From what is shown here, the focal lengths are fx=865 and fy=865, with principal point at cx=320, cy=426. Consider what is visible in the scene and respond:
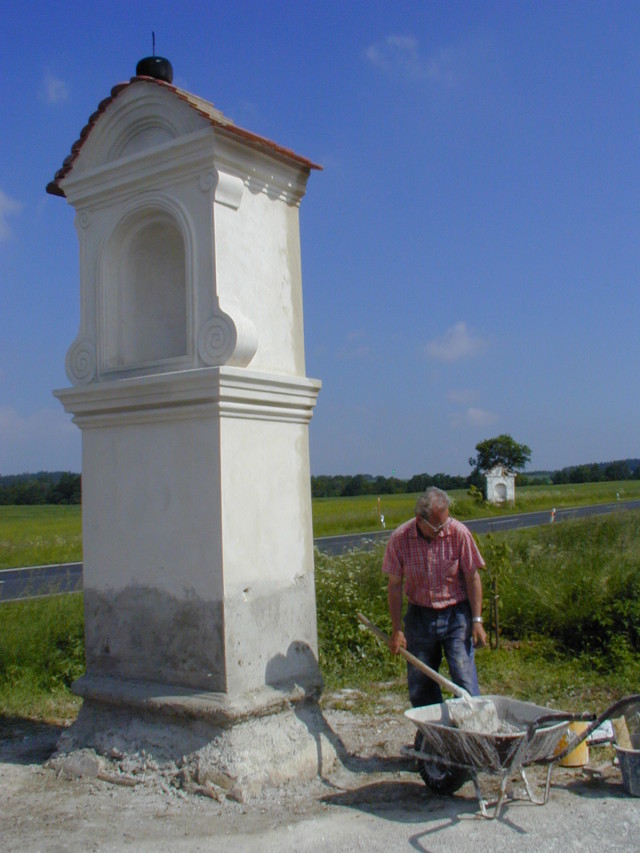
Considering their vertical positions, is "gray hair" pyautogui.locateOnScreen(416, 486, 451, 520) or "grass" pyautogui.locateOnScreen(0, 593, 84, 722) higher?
"gray hair" pyautogui.locateOnScreen(416, 486, 451, 520)

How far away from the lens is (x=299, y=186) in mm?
5609

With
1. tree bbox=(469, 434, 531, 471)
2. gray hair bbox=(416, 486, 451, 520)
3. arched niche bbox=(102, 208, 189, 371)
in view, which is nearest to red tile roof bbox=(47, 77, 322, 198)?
arched niche bbox=(102, 208, 189, 371)

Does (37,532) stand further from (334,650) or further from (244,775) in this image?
(244,775)

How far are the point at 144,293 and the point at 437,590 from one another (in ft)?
9.01

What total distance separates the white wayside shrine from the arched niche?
15 millimetres

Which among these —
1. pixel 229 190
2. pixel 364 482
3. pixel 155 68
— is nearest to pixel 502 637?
pixel 229 190

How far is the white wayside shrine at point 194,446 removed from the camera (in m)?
4.83

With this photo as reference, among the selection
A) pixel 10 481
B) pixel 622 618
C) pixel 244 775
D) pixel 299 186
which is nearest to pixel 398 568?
pixel 244 775

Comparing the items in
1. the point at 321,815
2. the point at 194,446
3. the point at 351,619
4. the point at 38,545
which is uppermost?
the point at 194,446

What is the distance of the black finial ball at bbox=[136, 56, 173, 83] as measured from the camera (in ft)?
18.3

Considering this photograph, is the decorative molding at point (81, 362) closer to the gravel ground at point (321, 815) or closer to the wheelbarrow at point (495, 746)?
the gravel ground at point (321, 815)

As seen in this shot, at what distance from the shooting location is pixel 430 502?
4.91m

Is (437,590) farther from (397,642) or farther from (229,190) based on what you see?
(229,190)

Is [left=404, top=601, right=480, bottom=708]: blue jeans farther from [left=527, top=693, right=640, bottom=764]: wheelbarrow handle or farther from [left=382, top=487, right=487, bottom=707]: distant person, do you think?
[left=527, top=693, right=640, bottom=764]: wheelbarrow handle
